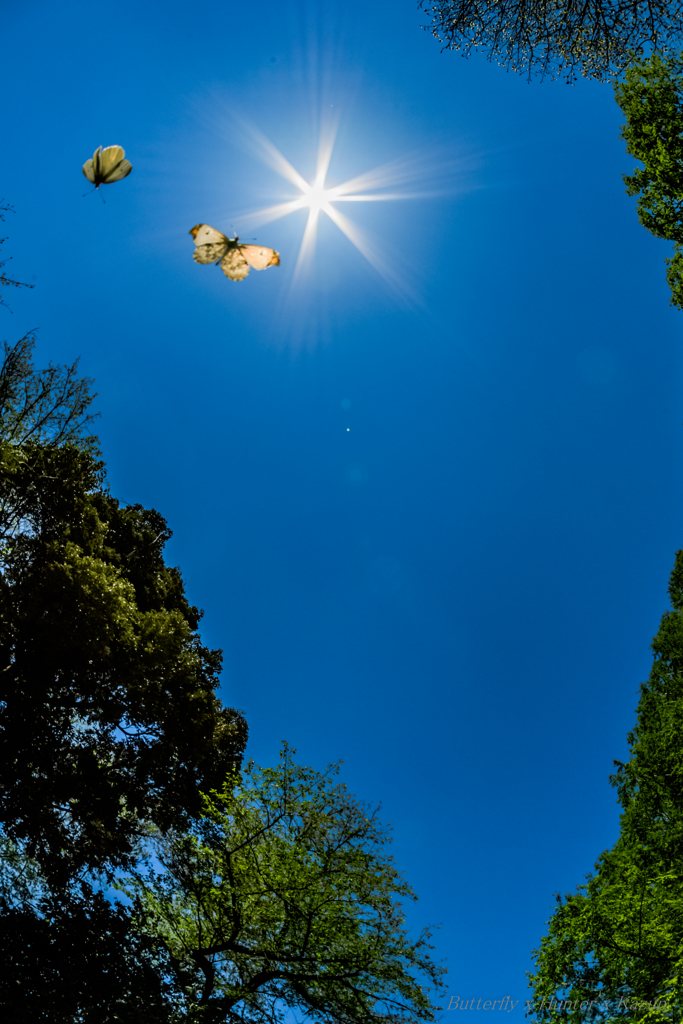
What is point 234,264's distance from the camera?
4.20m

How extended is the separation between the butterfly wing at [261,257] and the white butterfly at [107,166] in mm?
1359

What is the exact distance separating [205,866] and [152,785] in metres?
2.12

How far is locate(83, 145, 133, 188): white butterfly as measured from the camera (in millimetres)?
4055

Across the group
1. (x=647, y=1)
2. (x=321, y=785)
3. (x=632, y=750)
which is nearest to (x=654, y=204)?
(x=647, y=1)

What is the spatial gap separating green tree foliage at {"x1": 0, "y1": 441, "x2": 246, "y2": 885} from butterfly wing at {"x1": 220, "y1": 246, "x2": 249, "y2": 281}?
23.1ft

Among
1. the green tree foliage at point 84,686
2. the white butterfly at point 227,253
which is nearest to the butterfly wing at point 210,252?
the white butterfly at point 227,253

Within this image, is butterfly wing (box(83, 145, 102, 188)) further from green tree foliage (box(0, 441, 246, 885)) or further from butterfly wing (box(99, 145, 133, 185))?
green tree foliage (box(0, 441, 246, 885))

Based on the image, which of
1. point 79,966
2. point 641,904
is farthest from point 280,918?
point 641,904

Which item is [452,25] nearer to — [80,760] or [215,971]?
[80,760]

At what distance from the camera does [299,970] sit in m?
9.58

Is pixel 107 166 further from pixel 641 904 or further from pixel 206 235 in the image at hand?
pixel 641 904

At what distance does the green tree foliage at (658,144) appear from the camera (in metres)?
9.48

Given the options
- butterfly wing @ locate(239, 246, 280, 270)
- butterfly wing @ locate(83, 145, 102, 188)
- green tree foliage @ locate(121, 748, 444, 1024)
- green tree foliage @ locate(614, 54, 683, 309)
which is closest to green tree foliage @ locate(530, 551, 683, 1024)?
green tree foliage @ locate(121, 748, 444, 1024)

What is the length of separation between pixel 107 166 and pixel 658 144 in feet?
36.0
